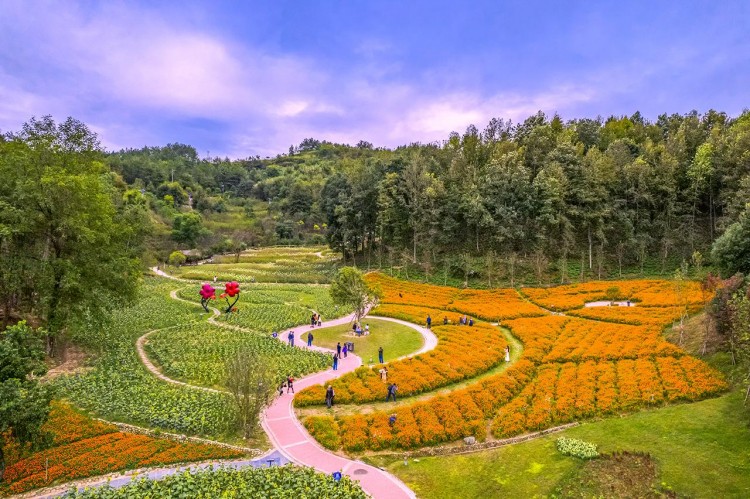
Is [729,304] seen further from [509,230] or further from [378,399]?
[509,230]

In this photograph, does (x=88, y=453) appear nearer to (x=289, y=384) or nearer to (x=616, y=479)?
(x=289, y=384)

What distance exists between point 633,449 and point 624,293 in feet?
105

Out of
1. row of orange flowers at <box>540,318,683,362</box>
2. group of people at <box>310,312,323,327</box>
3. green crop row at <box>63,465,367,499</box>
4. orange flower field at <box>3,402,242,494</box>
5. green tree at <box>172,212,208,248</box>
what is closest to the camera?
green crop row at <box>63,465,367,499</box>

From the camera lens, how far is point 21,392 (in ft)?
47.2

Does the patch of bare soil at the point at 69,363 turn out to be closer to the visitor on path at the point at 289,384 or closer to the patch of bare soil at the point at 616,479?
the visitor on path at the point at 289,384

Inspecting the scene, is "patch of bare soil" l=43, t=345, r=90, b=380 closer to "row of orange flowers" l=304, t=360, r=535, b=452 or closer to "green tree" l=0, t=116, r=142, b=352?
"green tree" l=0, t=116, r=142, b=352

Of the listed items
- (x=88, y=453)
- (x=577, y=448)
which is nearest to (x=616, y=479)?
(x=577, y=448)

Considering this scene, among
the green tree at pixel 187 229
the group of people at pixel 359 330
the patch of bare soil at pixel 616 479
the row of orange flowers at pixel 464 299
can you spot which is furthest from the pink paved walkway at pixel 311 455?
the green tree at pixel 187 229

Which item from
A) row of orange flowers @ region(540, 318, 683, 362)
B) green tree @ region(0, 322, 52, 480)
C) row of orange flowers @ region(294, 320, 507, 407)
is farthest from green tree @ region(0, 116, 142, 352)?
row of orange flowers @ region(540, 318, 683, 362)

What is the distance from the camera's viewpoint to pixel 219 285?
64.6 m

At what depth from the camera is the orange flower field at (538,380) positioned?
21.1 m

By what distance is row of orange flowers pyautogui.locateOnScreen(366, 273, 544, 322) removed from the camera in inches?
1703

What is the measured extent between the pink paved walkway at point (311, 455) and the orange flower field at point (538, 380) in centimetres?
73

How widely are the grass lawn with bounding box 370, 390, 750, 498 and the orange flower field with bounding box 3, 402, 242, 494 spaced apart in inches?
342
